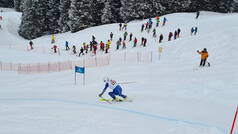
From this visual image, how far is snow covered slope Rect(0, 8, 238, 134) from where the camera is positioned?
8.34 m

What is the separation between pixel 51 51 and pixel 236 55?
26.6m

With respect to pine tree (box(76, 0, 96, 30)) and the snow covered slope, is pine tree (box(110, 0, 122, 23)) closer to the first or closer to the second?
pine tree (box(76, 0, 96, 30))

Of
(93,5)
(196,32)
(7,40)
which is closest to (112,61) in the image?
(196,32)

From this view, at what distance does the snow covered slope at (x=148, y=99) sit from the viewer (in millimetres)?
8344

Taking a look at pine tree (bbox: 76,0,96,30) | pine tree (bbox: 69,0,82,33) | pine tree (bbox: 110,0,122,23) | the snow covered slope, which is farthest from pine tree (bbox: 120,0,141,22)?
the snow covered slope

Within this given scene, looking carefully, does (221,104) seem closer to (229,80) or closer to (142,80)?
(229,80)

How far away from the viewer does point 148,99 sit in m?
12.2

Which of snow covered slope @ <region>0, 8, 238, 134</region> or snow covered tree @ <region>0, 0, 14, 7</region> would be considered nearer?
snow covered slope @ <region>0, 8, 238, 134</region>

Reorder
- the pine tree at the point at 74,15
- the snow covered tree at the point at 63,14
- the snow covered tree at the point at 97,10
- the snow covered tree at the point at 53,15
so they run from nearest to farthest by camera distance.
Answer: the pine tree at the point at 74,15
the snow covered tree at the point at 97,10
the snow covered tree at the point at 63,14
the snow covered tree at the point at 53,15

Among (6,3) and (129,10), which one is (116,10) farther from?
(6,3)

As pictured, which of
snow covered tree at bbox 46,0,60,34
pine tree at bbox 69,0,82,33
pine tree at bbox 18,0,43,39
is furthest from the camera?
snow covered tree at bbox 46,0,60,34

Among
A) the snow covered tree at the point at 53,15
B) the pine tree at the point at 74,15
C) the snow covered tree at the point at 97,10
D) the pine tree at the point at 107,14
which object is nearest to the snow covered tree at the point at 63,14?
the snow covered tree at the point at 53,15

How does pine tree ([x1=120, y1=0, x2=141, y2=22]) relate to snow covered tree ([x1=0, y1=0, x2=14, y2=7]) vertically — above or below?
below

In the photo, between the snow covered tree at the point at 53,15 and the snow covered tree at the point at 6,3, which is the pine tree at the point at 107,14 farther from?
the snow covered tree at the point at 6,3
